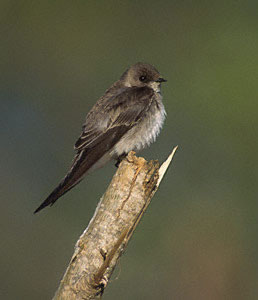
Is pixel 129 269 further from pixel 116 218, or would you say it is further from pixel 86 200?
pixel 116 218

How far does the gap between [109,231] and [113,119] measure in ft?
5.74

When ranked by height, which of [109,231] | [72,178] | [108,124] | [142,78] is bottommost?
[109,231]

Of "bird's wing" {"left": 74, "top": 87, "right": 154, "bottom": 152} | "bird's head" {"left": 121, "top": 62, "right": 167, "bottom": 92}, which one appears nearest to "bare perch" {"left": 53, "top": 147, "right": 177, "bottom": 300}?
"bird's wing" {"left": 74, "top": 87, "right": 154, "bottom": 152}

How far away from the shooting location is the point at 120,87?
18.0ft

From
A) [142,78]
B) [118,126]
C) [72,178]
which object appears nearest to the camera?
[72,178]

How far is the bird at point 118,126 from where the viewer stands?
4.80 meters

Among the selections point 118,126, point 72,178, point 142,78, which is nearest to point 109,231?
point 72,178

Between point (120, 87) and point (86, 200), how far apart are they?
70.7 inches

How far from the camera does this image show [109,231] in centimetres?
341

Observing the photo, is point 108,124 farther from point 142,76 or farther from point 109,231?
point 109,231

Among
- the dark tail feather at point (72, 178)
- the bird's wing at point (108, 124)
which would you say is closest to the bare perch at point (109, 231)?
the dark tail feather at point (72, 178)

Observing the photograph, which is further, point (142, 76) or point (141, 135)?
point (142, 76)

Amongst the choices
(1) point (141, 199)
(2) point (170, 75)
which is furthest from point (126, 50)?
(1) point (141, 199)

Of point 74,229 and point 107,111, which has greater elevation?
point 107,111
